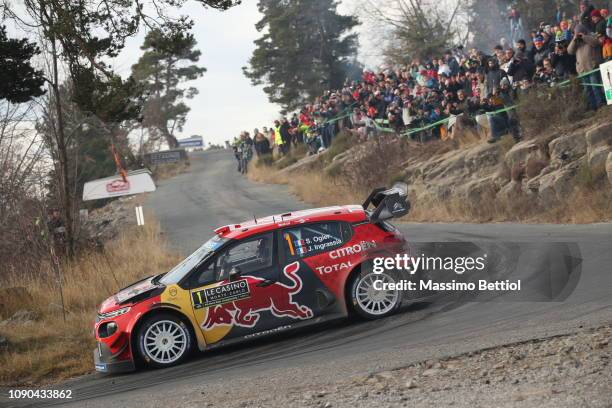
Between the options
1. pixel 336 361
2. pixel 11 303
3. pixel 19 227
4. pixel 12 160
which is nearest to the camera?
pixel 336 361

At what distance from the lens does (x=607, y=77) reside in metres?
17.7

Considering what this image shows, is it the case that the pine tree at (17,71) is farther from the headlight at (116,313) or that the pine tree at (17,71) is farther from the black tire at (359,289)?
the black tire at (359,289)

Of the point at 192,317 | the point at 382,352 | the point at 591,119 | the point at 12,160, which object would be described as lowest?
the point at 382,352

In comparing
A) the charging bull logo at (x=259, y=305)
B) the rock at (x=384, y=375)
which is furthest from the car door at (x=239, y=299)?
the rock at (x=384, y=375)

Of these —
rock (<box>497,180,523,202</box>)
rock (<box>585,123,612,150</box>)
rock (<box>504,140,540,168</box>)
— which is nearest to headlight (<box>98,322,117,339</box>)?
rock (<box>497,180,523,202</box>)

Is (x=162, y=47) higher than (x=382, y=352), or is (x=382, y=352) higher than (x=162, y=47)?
(x=162, y=47)

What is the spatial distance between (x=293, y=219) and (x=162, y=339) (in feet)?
7.45

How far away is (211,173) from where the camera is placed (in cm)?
5262

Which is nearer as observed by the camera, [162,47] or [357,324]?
[357,324]

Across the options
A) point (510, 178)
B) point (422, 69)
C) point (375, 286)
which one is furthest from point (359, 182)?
point (375, 286)

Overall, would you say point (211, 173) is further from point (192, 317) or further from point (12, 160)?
point (192, 317)

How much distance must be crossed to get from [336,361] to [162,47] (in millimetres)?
8393

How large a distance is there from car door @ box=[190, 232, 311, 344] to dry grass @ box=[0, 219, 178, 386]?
2356mm

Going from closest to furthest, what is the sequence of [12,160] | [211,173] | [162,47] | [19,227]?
[162,47] < [19,227] < [12,160] < [211,173]
